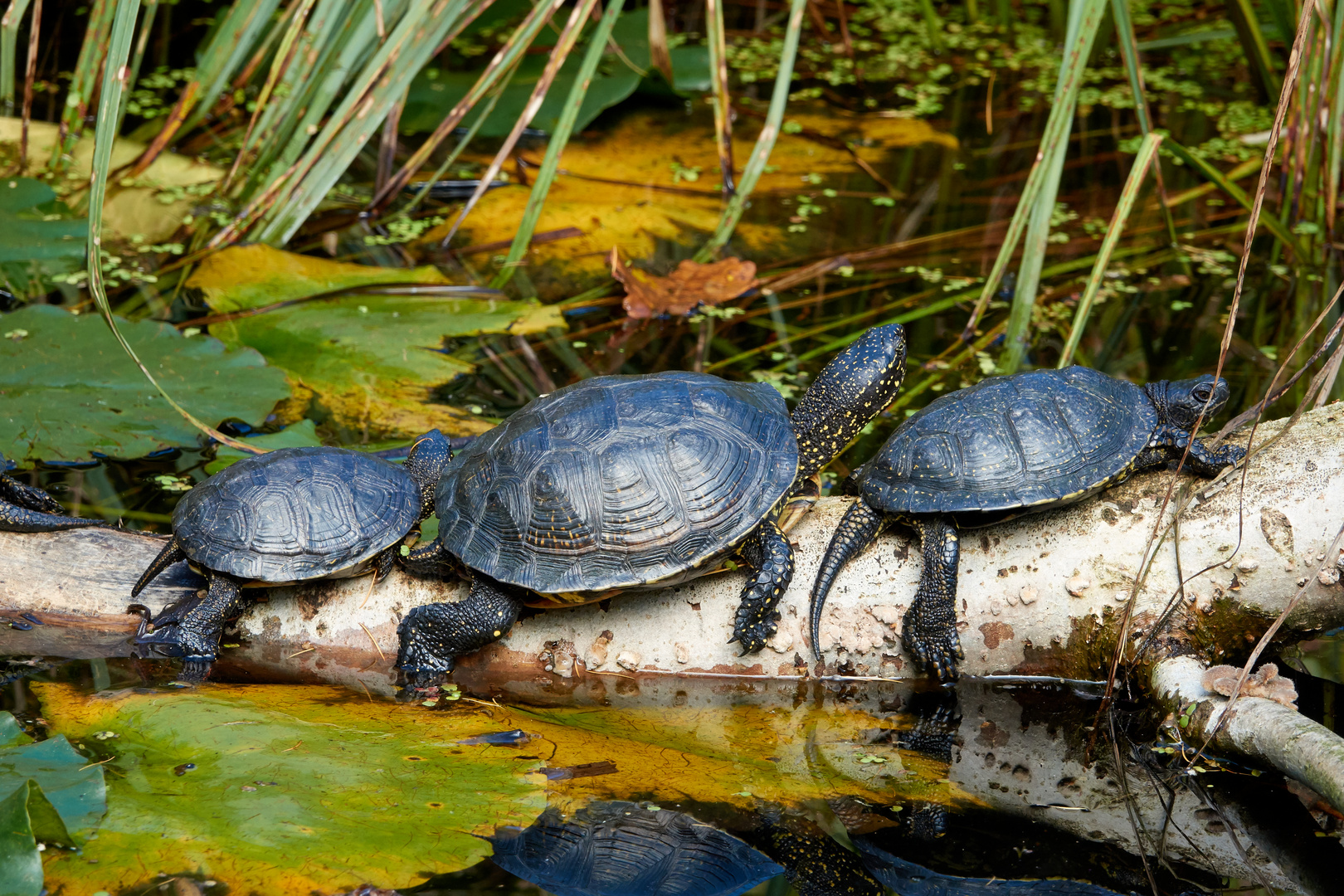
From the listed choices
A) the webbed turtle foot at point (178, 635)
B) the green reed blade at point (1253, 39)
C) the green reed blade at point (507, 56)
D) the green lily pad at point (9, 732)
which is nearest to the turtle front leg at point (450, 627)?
the webbed turtle foot at point (178, 635)

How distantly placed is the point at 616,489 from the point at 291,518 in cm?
100

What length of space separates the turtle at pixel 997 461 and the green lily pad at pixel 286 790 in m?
1.17

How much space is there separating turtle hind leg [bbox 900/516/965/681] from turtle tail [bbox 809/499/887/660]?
127 millimetres

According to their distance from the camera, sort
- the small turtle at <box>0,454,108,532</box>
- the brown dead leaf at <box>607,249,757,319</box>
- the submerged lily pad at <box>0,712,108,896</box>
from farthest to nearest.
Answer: the brown dead leaf at <box>607,249,757,319</box>
the small turtle at <box>0,454,108,532</box>
the submerged lily pad at <box>0,712,108,896</box>

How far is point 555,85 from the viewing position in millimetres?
7480

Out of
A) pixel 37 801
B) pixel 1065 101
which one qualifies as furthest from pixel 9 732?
pixel 1065 101

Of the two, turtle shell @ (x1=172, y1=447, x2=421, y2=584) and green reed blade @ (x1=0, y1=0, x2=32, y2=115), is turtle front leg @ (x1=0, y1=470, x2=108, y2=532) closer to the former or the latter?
turtle shell @ (x1=172, y1=447, x2=421, y2=584)

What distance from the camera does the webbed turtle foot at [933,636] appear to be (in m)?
3.13

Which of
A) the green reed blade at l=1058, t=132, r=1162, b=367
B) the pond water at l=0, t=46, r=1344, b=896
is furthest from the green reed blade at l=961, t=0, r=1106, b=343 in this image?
the pond water at l=0, t=46, r=1344, b=896

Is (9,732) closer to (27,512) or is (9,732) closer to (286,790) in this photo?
(286,790)

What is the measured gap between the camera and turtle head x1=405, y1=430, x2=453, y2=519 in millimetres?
3569

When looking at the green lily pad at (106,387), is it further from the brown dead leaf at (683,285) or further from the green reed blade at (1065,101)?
the green reed blade at (1065,101)

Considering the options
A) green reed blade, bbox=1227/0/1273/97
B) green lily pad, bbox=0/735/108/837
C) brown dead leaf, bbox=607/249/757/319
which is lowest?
green lily pad, bbox=0/735/108/837

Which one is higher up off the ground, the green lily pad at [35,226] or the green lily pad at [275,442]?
the green lily pad at [35,226]
